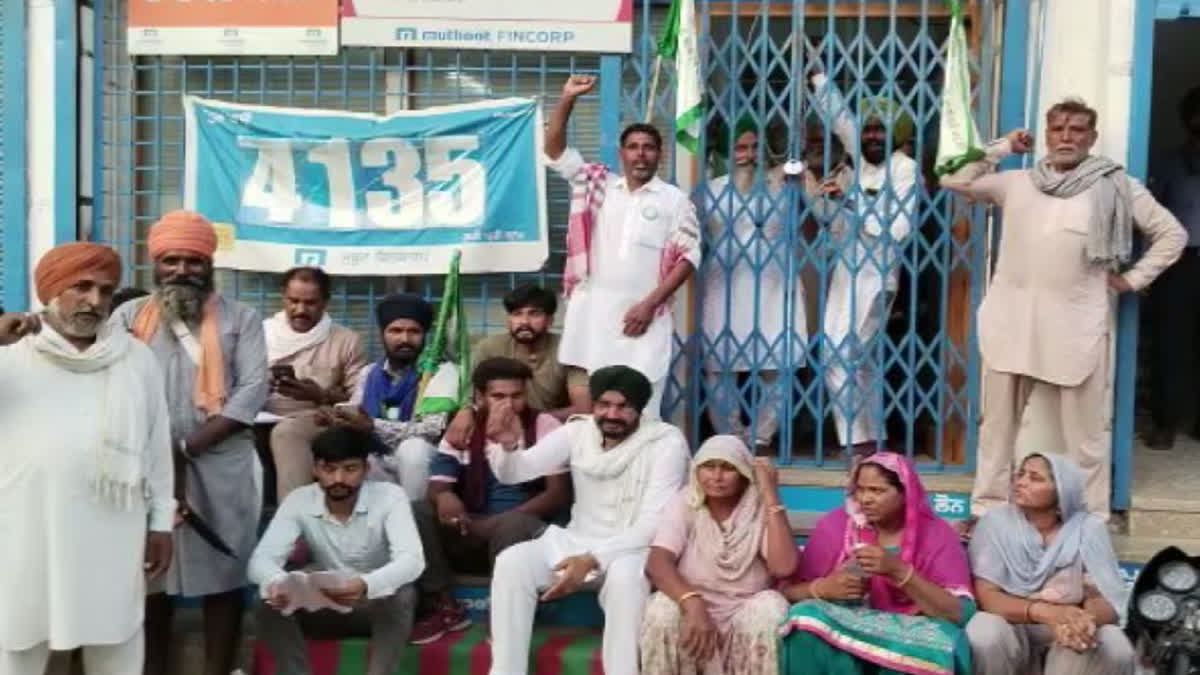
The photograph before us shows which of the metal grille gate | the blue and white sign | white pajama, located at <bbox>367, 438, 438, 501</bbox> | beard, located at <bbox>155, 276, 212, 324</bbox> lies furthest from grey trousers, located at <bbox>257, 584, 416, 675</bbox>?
the blue and white sign

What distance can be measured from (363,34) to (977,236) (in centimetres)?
280

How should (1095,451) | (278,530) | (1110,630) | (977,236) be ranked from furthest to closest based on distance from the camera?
1. (977,236)
2. (1095,451)
3. (278,530)
4. (1110,630)

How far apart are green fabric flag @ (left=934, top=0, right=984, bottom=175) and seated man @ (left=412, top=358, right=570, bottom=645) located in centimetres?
184

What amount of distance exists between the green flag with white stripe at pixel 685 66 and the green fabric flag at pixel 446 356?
45.4 inches

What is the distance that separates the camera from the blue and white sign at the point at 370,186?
6449mm

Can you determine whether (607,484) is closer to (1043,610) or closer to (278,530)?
(278,530)

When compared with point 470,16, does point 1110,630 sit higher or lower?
lower

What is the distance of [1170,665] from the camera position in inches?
183

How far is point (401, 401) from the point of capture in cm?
587

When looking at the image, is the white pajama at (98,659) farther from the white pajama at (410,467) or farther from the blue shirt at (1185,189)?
the blue shirt at (1185,189)

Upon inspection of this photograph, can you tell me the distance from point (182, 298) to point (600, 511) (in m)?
1.63

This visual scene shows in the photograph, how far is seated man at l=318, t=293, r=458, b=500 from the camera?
565 centimetres

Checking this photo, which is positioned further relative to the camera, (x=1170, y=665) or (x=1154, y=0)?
(x=1154, y=0)

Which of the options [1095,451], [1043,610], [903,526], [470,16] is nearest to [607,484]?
[903,526]
